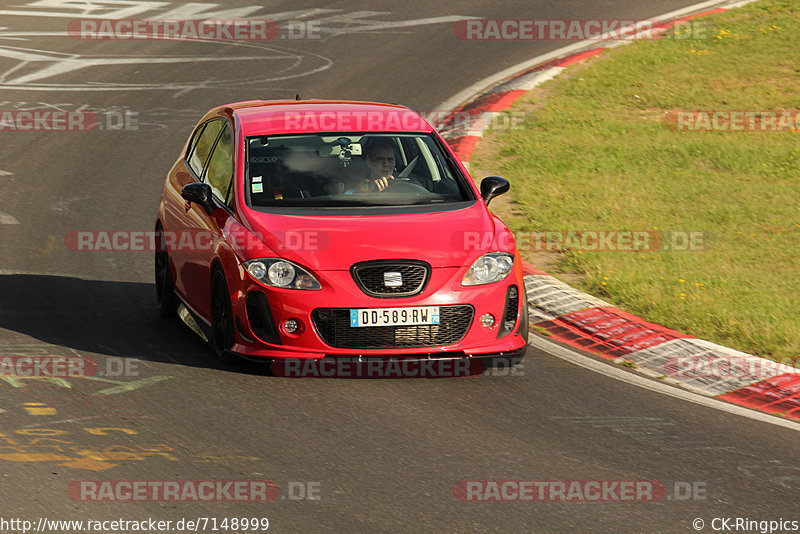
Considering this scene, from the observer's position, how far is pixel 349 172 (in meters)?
9.16

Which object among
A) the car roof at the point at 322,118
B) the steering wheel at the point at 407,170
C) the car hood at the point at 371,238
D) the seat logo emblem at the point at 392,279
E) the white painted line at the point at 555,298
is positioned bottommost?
the white painted line at the point at 555,298

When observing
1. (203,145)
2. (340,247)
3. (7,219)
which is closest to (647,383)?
(340,247)

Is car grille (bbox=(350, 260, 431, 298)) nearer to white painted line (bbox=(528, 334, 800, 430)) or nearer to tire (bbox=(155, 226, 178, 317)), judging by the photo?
white painted line (bbox=(528, 334, 800, 430))

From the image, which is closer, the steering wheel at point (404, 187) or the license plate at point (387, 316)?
the license plate at point (387, 316)

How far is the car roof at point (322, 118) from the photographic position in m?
9.41

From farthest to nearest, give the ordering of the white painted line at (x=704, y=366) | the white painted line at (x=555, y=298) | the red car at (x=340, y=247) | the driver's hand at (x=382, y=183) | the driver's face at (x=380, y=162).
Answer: the white painted line at (x=555, y=298) < the driver's face at (x=380, y=162) < the driver's hand at (x=382, y=183) < the white painted line at (x=704, y=366) < the red car at (x=340, y=247)

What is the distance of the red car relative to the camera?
8016 millimetres

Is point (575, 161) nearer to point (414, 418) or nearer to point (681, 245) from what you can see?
point (681, 245)

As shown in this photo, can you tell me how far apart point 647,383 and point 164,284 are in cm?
399

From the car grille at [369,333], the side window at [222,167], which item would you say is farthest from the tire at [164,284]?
the car grille at [369,333]

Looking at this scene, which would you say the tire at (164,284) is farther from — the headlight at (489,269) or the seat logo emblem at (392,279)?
the headlight at (489,269)

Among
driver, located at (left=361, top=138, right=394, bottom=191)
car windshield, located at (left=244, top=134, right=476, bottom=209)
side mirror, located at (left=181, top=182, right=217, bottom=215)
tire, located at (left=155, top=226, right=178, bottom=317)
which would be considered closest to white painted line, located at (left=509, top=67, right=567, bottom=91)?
car windshield, located at (left=244, top=134, right=476, bottom=209)

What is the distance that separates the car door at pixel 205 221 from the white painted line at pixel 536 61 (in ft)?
25.3

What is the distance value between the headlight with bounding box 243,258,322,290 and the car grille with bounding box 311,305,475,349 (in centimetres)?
21
